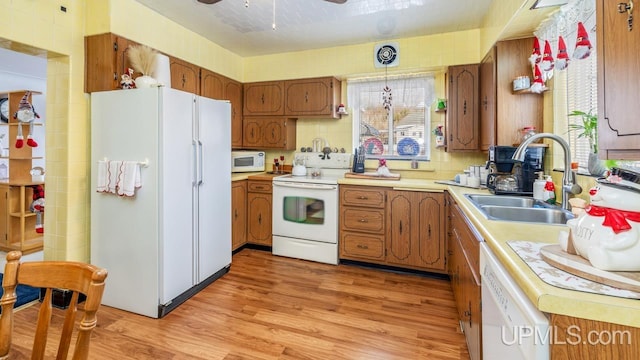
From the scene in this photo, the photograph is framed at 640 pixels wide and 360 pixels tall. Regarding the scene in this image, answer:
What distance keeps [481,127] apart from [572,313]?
268 centimetres

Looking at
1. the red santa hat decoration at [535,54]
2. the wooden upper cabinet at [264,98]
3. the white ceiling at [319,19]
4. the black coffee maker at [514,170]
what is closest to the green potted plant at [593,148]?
the black coffee maker at [514,170]

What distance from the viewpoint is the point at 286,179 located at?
11.7ft

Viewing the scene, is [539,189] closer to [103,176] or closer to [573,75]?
[573,75]

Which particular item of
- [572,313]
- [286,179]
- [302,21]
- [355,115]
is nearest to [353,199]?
[286,179]

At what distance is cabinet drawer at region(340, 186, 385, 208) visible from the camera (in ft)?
10.4

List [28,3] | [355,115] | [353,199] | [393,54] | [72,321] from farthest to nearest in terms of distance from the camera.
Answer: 1. [355,115]
2. [393,54]
3. [353,199]
4. [28,3]
5. [72,321]

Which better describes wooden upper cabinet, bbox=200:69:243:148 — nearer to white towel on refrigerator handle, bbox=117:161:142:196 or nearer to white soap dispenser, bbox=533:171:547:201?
white towel on refrigerator handle, bbox=117:161:142:196

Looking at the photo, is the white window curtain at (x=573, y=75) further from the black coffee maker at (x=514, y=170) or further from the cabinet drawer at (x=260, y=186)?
the cabinet drawer at (x=260, y=186)

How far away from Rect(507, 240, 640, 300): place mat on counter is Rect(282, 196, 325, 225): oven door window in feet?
8.07

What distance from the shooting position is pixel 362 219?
3.26 m

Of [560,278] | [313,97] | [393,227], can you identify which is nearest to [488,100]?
[393,227]

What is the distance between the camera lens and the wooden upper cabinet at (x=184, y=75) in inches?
118

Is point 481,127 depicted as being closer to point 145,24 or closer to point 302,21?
point 302,21

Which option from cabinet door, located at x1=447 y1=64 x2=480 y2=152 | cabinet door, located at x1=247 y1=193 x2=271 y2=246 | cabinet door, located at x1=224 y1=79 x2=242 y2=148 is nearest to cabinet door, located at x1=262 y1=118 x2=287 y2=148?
cabinet door, located at x1=224 y1=79 x2=242 y2=148
